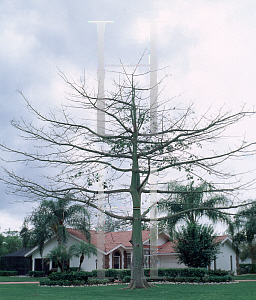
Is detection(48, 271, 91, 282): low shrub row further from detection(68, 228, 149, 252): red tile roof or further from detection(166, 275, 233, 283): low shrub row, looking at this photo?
detection(68, 228, 149, 252): red tile roof

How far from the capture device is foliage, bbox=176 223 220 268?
24141 mm

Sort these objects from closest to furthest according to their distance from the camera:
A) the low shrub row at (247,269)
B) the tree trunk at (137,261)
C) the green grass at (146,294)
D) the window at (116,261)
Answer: the green grass at (146,294) → the tree trunk at (137,261) → the window at (116,261) → the low shrub row at (247,269)

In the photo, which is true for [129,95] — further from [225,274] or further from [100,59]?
[225,274]

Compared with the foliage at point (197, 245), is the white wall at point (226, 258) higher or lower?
lower

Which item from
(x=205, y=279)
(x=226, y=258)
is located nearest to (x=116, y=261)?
(x=226, y=258)

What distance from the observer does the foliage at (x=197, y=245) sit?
2414 cm

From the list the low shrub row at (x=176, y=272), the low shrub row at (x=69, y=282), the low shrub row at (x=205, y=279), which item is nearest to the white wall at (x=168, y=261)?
the low shrub row at (x=176, y=272)

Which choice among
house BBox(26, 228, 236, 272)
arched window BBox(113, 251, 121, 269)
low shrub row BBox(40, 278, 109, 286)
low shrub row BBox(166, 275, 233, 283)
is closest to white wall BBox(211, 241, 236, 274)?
house BBox(26, 228, 236, 272)

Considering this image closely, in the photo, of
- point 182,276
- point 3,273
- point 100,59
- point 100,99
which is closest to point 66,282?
point 182,276

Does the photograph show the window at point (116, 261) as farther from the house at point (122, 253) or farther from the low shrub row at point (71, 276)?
the low shrub row at point (71, 276)

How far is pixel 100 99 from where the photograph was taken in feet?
49.6

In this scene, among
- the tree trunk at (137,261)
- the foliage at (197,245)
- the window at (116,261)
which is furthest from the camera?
the window at (116,261)

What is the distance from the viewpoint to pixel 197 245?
24.0m

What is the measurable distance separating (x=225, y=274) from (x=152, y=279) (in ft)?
16.0
